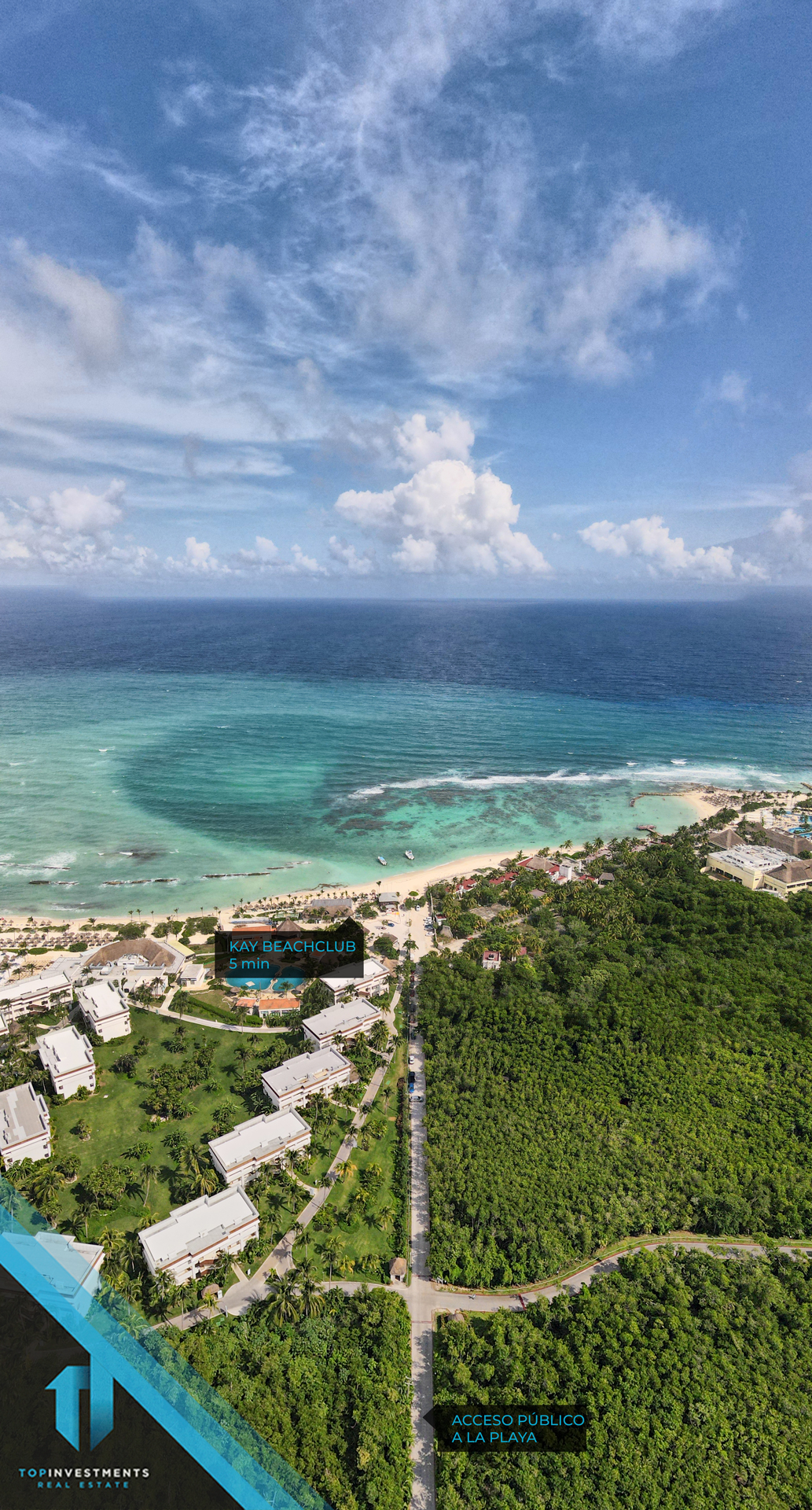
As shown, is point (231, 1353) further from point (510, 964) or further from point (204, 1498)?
point (510, 964)

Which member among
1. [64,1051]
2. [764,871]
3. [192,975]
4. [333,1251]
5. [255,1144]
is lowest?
[333,1251]

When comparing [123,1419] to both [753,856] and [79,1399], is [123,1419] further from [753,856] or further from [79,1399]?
[753,856]

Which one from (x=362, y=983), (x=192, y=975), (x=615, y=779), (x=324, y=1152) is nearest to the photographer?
(x=324, y=1152)

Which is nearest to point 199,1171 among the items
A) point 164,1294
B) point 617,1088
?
point 164,1294

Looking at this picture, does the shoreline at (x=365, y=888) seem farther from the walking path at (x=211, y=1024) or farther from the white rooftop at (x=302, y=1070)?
the white rooftop at (x=302, y=1070)

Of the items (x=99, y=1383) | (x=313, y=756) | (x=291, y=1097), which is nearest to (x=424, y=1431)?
(x=99, y=1383)
